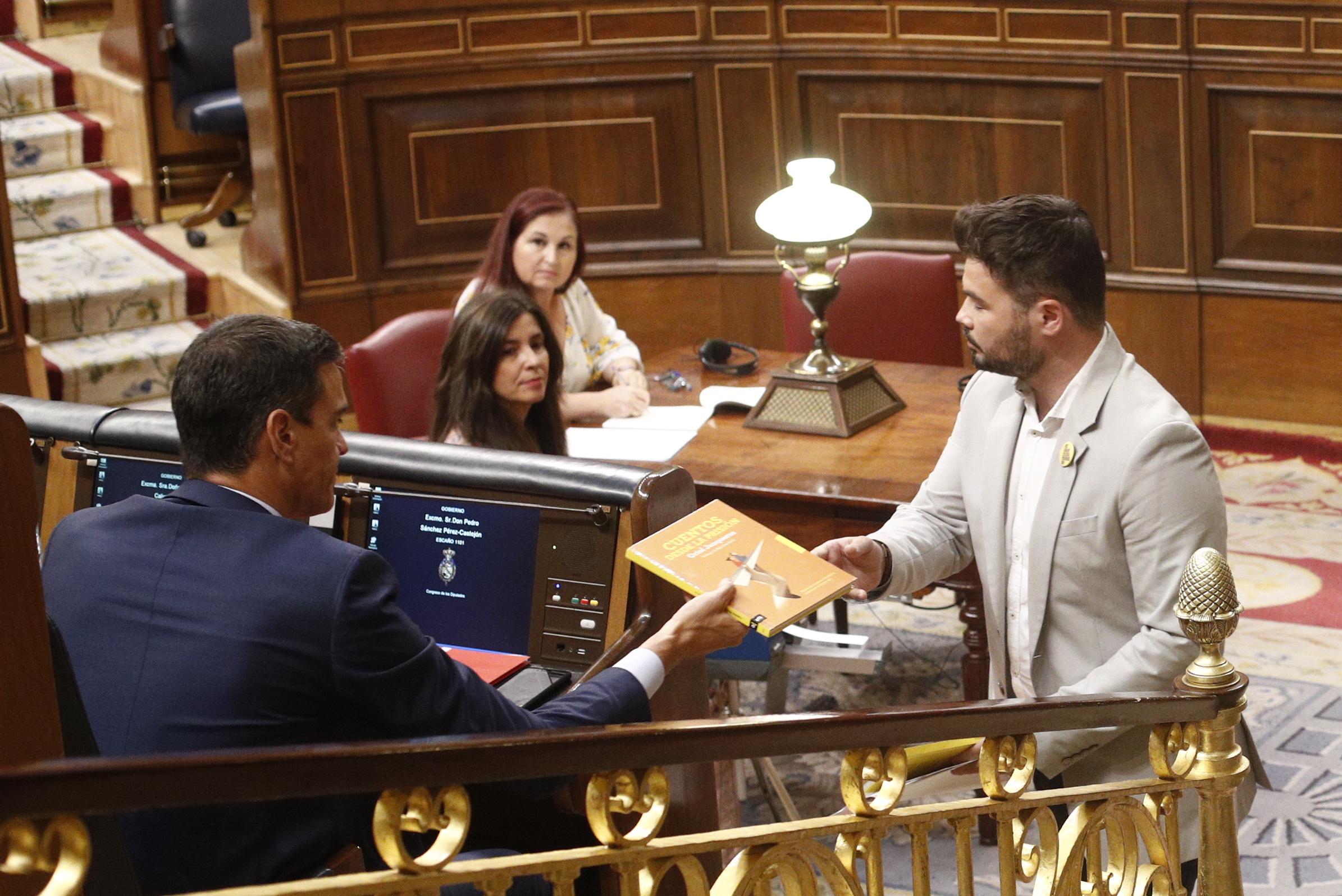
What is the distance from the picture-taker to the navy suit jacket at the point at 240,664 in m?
1.90

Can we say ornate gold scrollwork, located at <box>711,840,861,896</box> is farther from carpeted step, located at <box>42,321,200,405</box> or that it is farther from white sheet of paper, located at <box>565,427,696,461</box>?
carpeted step, located at <box>42,321,200,405</box>

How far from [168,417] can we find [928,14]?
13.3ft

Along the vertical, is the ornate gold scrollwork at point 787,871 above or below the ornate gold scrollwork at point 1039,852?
above

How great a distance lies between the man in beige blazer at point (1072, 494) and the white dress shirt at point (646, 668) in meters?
0.50

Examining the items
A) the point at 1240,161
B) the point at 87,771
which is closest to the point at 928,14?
the point at 1240,161

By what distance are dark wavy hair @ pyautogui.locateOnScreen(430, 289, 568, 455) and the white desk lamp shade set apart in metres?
0.62

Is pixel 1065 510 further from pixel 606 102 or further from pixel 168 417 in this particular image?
pixel 606 102

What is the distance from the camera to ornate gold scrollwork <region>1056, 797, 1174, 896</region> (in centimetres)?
198

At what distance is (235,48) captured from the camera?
6.36 metres

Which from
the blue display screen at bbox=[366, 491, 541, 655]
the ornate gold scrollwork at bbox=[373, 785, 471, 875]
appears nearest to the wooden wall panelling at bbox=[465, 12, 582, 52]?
the blue display screen at bbox=[366, 491, 541, 655]

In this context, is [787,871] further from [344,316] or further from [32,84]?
[32,84]

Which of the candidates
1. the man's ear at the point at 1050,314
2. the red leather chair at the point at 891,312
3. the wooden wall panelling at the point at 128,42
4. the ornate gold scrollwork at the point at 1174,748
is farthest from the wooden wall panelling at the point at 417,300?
the ornate gold scrollwork at the point at 1174,748

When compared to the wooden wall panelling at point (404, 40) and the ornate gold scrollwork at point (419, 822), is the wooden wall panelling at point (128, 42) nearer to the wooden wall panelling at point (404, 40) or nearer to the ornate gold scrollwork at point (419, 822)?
the wooden wall panelling at point (404, 40)

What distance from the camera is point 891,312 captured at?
4.76 m
